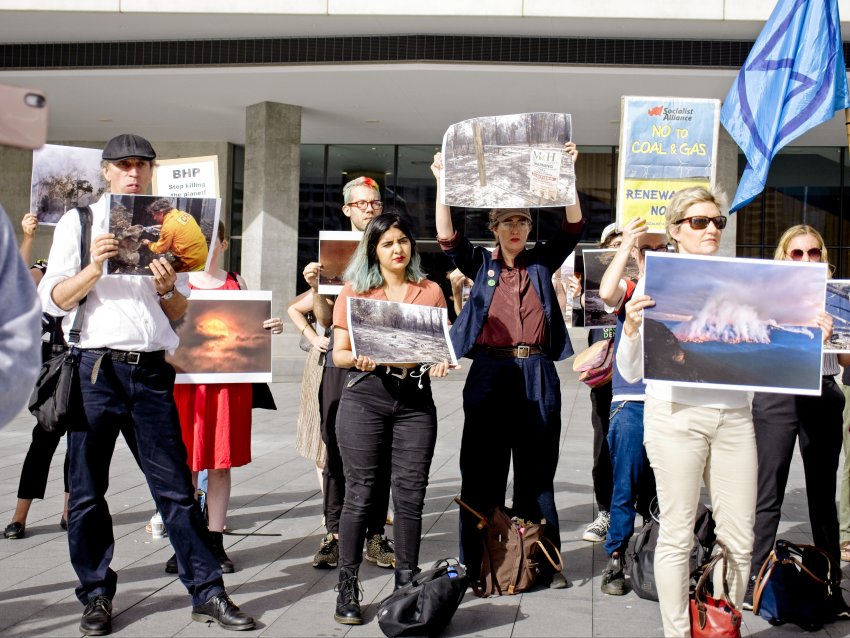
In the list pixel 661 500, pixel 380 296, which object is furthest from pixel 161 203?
pixel 661 500

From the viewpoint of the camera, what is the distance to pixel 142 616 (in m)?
4.80

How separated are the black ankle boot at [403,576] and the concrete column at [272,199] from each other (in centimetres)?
1623

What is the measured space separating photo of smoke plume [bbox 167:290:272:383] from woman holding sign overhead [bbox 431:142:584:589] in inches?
51.3

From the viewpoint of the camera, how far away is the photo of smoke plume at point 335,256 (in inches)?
238

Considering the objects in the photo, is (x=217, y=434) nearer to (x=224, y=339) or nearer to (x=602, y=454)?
(x=224, y=339)


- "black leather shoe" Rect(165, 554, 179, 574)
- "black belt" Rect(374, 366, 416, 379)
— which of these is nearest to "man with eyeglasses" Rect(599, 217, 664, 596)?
"black belt" Rect(374, 366, 416, 379)

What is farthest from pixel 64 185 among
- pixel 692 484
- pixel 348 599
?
pixel 692 484

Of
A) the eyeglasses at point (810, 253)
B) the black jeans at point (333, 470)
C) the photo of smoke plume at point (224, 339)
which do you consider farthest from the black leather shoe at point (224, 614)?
the eyeglasses at point (810, 253)

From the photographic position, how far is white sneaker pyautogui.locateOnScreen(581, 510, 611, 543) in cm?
653

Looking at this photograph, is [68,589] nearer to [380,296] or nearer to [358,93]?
[380,296]

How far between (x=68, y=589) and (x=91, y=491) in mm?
962

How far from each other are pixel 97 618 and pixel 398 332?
1.97 meters

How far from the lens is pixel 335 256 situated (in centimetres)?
608

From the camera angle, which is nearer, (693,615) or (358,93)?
(693,615)
